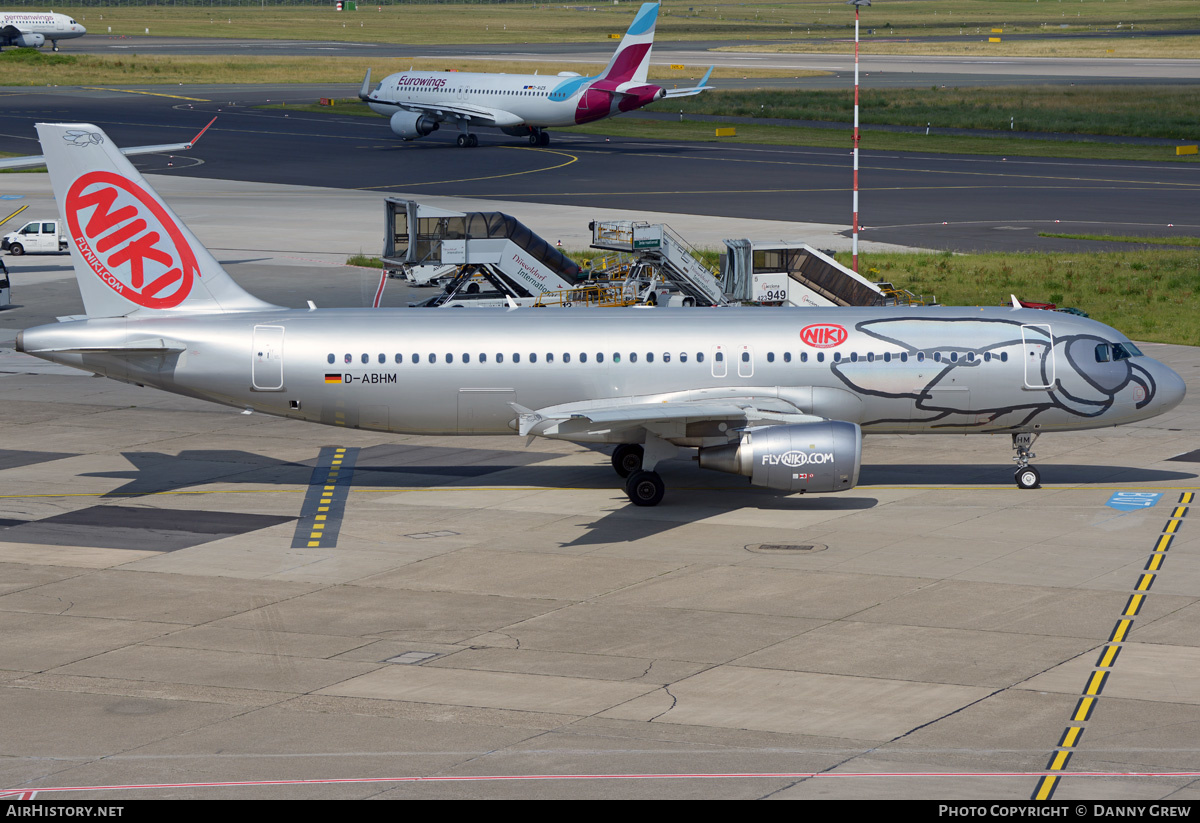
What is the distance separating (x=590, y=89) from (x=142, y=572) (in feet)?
308

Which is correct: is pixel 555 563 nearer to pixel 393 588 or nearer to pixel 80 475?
pixel 393 588

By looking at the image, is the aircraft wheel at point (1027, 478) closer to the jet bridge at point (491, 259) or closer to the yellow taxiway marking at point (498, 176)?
the jet bridge at point (491, 259)

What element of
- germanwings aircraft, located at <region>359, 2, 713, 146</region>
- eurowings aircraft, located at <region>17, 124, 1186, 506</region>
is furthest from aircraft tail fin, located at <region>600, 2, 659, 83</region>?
eurowings aircraft, located at <region>17, 124, 1186, 506</region>

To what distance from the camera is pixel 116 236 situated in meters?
38.9

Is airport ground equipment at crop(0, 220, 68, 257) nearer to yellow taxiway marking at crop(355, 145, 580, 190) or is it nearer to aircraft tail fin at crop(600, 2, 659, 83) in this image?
yellow taxiway marking at crop(355, 145, 580, 190)

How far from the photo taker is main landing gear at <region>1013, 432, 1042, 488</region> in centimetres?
3962

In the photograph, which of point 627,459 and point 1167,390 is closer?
point 1167,390

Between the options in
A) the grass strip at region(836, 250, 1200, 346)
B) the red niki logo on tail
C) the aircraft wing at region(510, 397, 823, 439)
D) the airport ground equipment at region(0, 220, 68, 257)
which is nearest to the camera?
the aircraft wing at region(510, 397, 823, 439)

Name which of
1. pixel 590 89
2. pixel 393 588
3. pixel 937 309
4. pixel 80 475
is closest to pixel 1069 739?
pixel 393 588

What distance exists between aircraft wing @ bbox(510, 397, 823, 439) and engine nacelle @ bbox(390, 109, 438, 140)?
297ft

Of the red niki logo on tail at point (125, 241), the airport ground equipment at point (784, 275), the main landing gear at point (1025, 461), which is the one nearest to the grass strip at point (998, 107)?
the airport ground equipment at point (784, 275)

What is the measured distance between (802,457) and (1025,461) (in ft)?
26.8

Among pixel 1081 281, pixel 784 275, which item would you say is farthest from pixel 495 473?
pixel 1081 281

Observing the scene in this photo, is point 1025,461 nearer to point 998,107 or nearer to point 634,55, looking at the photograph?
point 634,55
